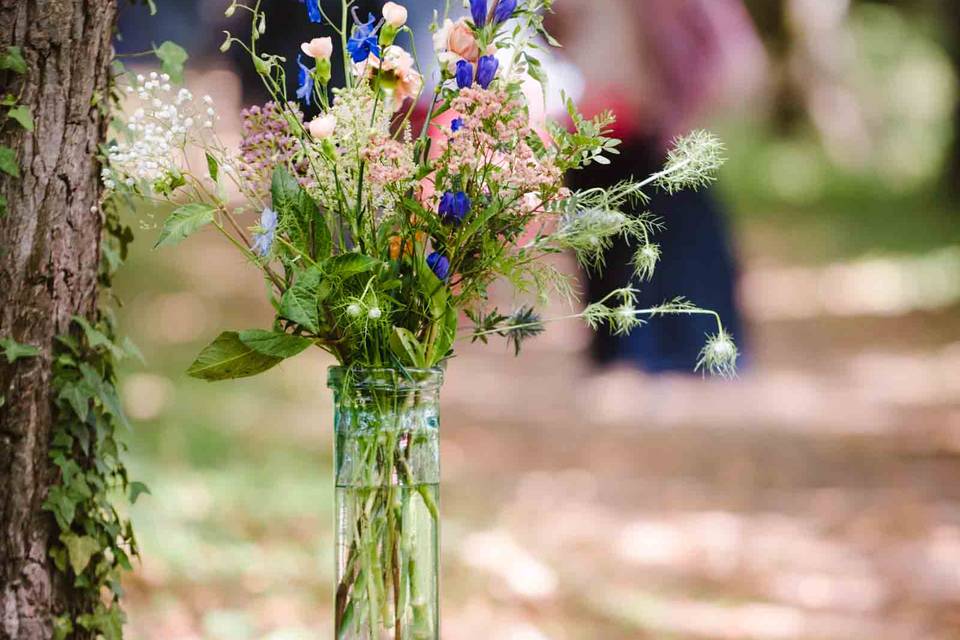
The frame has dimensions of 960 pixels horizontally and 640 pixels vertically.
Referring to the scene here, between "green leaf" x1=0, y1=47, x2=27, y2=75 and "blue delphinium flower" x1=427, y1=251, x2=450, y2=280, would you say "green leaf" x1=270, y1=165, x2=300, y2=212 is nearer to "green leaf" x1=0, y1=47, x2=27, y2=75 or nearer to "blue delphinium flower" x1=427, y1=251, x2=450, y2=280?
"blue delphinium flower" x1=427, y1=251, x2=450, y2=280

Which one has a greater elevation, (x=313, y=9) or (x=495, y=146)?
(x=313, y=9)

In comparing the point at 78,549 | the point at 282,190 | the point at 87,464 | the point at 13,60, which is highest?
the point at 13,60

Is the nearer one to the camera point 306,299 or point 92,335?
point 306,299

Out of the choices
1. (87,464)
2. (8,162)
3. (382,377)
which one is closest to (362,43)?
(382,377)

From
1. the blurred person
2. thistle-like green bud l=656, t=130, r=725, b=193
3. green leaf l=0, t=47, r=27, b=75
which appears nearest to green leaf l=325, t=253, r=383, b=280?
thistle-like green bud l=656, t=130, r=725, b=193

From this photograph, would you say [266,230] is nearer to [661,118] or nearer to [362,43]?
[362,43]

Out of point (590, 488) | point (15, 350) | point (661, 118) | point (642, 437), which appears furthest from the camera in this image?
point (642, 437)

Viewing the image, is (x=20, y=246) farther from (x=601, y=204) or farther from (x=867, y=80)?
(x=867, y=80)

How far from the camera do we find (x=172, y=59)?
1567 mm

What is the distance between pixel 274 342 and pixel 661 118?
11.3 feet

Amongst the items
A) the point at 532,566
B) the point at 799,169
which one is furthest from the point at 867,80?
the point at 532,566

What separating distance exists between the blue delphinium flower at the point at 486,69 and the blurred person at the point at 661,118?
298 cm

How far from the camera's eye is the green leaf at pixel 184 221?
1142 millimetres

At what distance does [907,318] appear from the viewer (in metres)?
6.61
